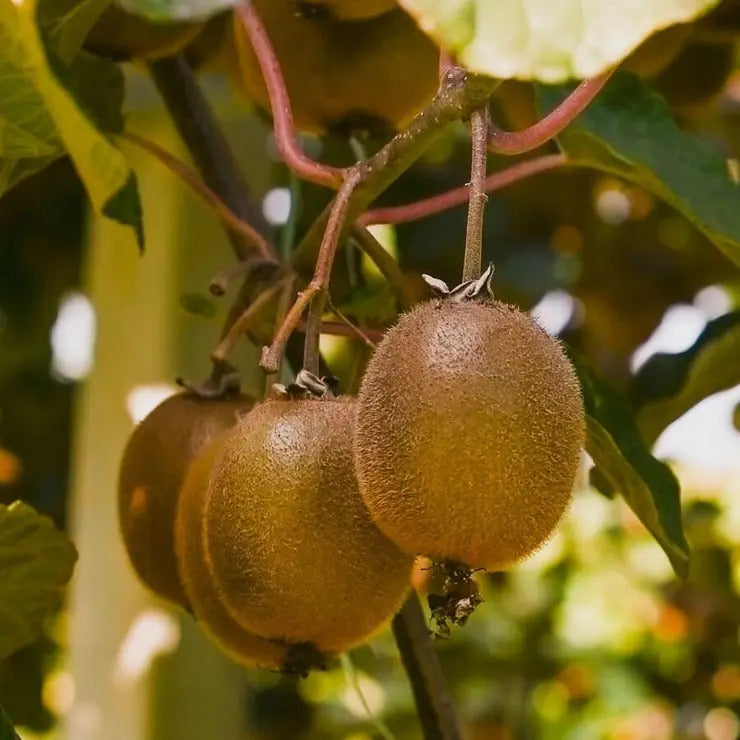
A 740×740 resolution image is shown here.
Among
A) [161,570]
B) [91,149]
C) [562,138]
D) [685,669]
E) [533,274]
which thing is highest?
[91,149]

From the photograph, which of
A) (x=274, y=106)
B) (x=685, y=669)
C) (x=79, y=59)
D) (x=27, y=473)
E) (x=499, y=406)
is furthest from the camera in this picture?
(x=685, y=669)

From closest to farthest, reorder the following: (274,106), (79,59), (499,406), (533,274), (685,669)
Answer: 1. (499,406)
2. (274,106)
3. (79,59)
4. (533,274)
5. (685,669)

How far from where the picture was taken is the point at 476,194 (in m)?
0.48

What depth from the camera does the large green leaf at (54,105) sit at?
1.56 ft

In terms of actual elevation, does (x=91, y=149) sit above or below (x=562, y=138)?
above

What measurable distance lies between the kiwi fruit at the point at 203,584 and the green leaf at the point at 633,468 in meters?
0.20

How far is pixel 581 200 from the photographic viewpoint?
1364 mm

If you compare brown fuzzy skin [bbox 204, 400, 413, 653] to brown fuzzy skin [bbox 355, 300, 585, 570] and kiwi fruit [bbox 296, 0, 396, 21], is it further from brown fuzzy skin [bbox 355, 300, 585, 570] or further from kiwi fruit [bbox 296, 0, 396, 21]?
kiwi fruit [bbox 296, 0, 396, 21]

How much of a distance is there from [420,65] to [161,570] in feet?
→ 1.01

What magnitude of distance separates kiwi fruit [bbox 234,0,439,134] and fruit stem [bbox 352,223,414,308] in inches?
4.5

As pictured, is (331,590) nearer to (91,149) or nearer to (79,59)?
(91,149)

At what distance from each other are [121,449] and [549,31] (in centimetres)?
74

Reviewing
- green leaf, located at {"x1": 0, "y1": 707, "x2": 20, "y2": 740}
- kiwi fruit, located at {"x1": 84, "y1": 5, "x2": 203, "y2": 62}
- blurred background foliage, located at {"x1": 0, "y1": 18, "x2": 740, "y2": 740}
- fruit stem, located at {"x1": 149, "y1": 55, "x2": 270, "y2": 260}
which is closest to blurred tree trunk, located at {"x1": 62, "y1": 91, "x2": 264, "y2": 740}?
blurred background foliage, located at {"x1": 0, "y1": 18, "x2": 740, "y2": 740}

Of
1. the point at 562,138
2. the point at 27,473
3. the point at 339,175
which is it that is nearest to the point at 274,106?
the point at 339,175
